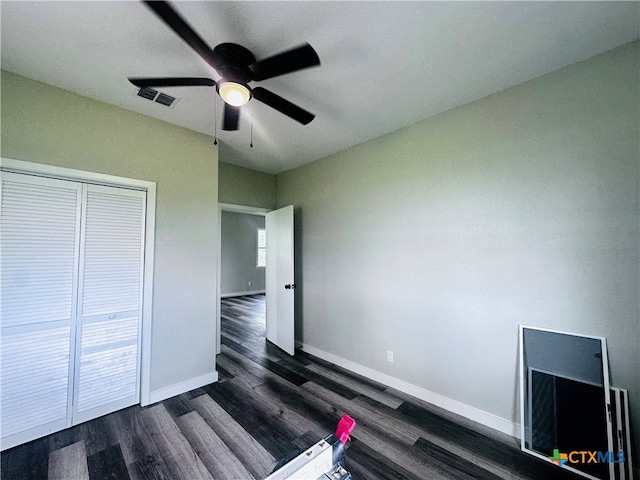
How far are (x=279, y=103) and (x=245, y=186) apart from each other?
252cm

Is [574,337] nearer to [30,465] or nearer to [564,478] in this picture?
[564,478]

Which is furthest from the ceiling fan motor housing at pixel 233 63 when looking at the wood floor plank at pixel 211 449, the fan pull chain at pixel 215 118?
the wood floor plank at pixel 211 449

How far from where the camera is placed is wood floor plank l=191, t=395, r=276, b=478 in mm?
1790

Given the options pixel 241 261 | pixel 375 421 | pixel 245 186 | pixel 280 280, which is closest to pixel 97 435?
pixel 375 421

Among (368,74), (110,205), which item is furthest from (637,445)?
(110,205)

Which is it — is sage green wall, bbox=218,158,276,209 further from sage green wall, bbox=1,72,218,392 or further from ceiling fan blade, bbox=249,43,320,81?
ceiling fan blade, bbox=249,43,320,81

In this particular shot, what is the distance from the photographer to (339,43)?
1710 millimetres

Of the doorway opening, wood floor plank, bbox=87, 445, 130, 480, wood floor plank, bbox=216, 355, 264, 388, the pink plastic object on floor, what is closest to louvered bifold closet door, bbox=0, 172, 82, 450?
wood floor plank, bbox=87, 445, 130, 480

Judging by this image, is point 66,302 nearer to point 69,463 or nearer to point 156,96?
point 69,463

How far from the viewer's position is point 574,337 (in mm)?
1848

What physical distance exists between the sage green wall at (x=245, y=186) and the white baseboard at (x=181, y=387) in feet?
7.37

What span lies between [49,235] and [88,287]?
51cm

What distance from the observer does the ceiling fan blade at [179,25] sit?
1.08m

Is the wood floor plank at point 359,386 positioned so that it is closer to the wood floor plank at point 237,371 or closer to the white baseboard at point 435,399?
the white baseboard at point 435,399
